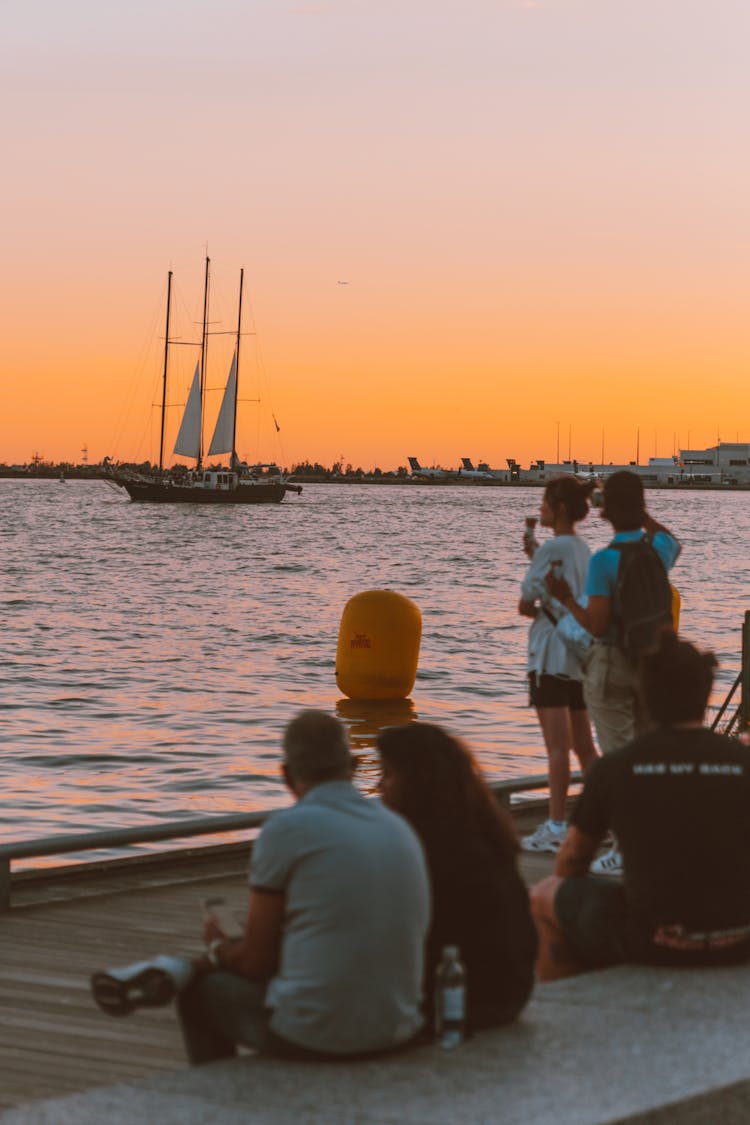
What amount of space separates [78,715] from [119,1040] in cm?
1516

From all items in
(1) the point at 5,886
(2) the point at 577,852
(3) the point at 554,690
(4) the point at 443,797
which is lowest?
(1) the point at 5,886

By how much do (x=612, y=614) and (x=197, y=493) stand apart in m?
123

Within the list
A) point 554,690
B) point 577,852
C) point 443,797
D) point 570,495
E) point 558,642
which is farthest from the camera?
point 554,690

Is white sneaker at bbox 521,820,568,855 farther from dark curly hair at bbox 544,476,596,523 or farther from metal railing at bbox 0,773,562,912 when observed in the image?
dark curly hair at bbox 544,476,596,523

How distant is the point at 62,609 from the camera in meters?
40.1

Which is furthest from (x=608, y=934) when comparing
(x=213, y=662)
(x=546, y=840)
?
(x=213, y=662)

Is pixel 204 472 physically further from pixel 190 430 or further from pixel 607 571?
pixel 607 571

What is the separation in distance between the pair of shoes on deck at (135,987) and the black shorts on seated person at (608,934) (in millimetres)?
1425

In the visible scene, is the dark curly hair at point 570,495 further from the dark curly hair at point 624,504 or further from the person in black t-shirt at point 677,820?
the person in black t-shirt at point 677,820

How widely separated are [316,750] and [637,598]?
10.7 ft

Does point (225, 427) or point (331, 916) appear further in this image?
point (225, 427)

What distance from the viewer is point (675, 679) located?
4598 mm

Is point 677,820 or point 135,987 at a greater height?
point 677,820

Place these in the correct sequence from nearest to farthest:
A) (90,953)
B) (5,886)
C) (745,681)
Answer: (90,953)
(5,886)
(745,681)
